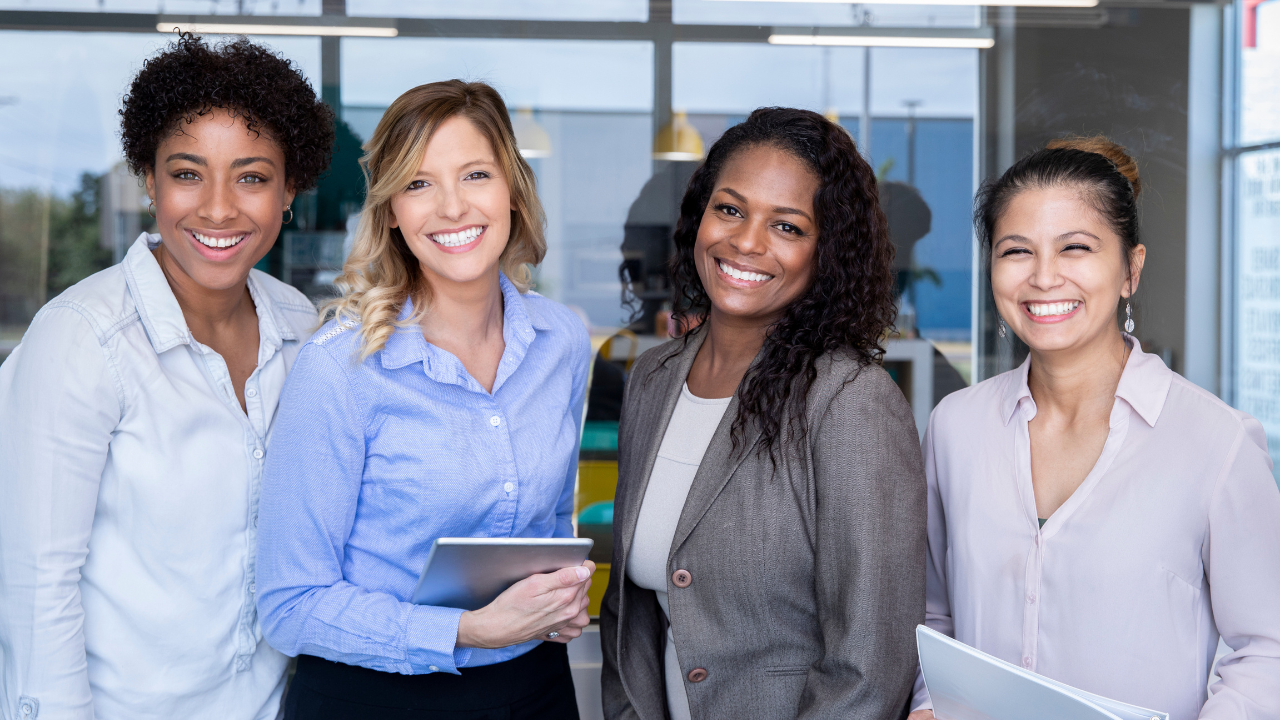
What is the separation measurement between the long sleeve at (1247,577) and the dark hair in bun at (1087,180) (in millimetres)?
436

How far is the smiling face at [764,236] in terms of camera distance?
1797 mm

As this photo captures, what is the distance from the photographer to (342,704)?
5.64 feet

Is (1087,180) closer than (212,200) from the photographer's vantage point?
Yes

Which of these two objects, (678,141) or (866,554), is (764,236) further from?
(678,141)

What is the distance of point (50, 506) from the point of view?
1.65m

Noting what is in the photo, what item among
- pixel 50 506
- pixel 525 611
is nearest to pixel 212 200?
pixel 50 506

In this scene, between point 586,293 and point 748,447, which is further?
point 586,293

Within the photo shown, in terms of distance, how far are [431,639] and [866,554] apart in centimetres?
73

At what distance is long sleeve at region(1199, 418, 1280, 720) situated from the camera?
59.9 inches

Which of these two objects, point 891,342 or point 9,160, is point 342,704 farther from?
point 9,160

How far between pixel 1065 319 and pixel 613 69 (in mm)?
3198

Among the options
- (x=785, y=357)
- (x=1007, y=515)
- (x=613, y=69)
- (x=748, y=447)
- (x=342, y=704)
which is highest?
(x=613, y=69)

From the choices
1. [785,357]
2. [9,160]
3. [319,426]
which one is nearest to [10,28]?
[9,160]

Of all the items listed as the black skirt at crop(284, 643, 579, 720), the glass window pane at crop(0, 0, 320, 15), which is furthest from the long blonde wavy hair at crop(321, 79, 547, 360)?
the glass window pane at crop(0, 0, 320, 15)
